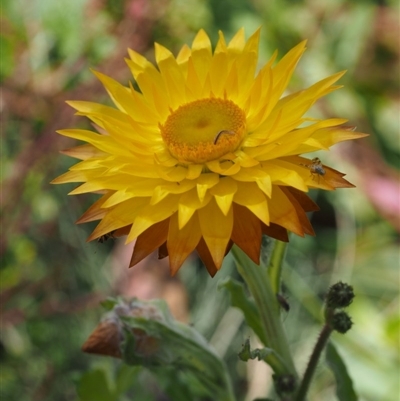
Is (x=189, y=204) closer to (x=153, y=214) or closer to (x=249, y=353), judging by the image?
(x=153, y=214)

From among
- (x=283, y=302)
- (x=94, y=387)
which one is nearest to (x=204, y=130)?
(x=283, y=302)

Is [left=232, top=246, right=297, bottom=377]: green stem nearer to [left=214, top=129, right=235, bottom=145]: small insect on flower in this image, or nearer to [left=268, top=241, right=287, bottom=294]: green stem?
[left=268, top=241, right=287, bottom=294]: green stem

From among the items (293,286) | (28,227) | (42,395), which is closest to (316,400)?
(293,286)

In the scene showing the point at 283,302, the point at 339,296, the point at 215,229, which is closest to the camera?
the point at 215,229

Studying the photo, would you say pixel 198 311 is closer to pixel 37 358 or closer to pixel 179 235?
pixel 37 358

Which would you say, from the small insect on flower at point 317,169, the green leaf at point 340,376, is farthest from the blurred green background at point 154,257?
the small insect on flower at point 317,169

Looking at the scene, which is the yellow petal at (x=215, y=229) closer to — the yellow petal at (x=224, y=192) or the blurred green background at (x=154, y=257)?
the yellow petal at (x=224, y=192)

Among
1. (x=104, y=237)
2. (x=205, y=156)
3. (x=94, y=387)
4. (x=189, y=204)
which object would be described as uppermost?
(x=205, y=156)

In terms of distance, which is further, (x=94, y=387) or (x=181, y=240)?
(x=94, y=387)
